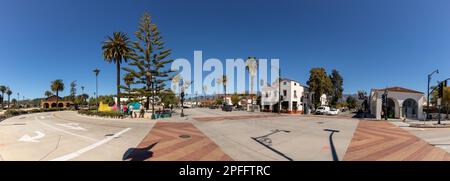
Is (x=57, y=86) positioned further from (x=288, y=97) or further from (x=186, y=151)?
(x=186, y=151)

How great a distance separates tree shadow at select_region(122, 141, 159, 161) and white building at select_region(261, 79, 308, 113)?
119 ft

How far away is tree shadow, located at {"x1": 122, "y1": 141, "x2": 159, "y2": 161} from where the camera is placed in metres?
8.26

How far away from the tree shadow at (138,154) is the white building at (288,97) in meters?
36.4

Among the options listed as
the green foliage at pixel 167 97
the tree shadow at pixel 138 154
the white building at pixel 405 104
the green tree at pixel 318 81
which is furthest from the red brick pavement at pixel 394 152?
the green tree at pixel 318 81

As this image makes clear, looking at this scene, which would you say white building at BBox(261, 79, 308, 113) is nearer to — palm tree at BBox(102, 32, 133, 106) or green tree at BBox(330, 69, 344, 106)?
green tree at BBox(330, 69, 344, 106)

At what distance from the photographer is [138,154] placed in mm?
Result: 8805

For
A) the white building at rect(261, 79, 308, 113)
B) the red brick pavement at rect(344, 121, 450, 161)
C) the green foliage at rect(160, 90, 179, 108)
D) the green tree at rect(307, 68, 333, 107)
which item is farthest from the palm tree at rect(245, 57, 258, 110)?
the red brick pavement at rect(344, 121, 450, 161)

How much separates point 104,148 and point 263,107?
4286 centimetres

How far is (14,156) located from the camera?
852 centimetres

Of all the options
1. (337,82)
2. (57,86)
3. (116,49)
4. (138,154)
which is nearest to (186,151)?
(138,154)

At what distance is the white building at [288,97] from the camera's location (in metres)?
44.4

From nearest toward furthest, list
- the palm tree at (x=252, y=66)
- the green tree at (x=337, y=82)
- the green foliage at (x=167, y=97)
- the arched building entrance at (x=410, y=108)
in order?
the arched building entrance at (x=410, y=108) → the green foliage at (x=167, y=97) → the palm tree at (x=252, y=66) → the green tree at (x=337, y=82)

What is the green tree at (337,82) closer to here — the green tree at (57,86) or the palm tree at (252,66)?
the palm tree at (252,66)
